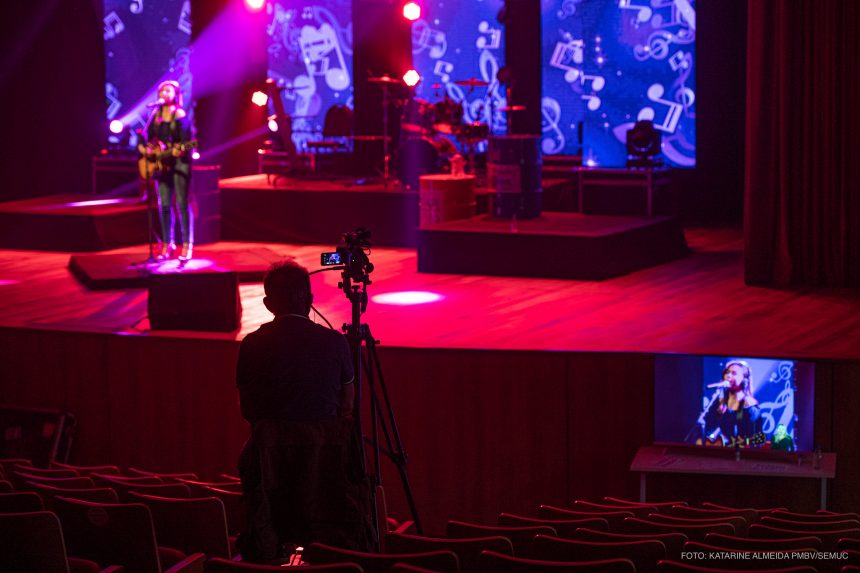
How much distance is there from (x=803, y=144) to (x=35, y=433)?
5971 millimetres

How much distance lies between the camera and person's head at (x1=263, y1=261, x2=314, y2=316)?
386cm

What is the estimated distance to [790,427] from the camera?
643 centimetres

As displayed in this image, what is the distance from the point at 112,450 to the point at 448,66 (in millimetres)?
8486

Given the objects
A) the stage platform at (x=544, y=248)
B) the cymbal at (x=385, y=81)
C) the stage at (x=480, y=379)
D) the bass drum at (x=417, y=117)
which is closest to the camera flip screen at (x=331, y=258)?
the stage at (x=480, y=379)

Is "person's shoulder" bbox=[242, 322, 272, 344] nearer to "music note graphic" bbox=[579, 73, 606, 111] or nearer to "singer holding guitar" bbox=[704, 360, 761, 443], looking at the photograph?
"singer holding guitar" bbox=[704, 360, 761, 443]

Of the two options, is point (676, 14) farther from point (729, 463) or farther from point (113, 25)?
point (729, 463)

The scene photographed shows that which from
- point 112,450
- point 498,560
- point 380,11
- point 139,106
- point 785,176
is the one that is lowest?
point 112,450

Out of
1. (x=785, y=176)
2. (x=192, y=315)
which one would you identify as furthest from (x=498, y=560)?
(x=785, y=176)

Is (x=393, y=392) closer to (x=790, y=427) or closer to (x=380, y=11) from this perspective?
(x=790, y=427)

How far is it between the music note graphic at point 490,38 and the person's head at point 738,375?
8.52 metres

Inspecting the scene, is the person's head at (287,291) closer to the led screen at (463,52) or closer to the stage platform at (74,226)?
the stage platform at (74,226)

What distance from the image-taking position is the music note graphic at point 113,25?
15.4 meters

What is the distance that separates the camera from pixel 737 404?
6523mm

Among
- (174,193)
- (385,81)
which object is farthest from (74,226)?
(385,81)
